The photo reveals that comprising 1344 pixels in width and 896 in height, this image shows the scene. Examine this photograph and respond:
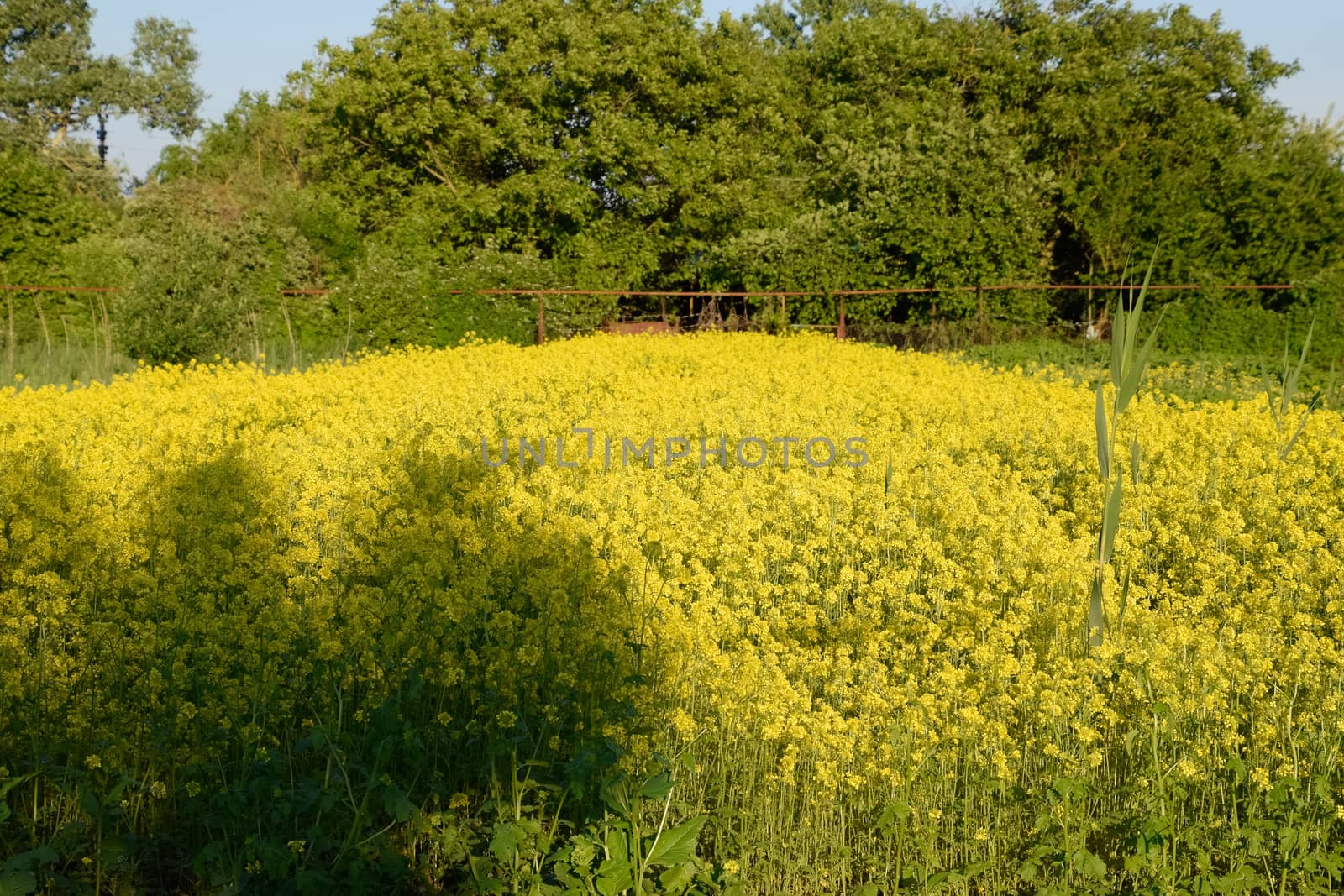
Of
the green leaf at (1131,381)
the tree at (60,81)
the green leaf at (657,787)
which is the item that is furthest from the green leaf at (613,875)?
the tree at (60,81)

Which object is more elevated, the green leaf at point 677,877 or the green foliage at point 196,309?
the green foliage at point 196,309

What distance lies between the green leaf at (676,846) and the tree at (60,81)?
41772 mm

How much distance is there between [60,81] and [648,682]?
1797 inches

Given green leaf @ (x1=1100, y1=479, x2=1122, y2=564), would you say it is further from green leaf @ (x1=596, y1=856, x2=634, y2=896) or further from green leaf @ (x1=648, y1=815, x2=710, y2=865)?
green leaf @ (x1=596, y1=856, x2=634, y2=896)

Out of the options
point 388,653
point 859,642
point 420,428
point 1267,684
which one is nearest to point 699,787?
point 388,653

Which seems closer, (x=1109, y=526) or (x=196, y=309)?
(x=1109, y=526)

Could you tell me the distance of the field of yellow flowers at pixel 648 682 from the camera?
9.23ft

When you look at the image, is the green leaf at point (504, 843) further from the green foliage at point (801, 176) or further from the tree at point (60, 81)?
the tree at point (60, 81)

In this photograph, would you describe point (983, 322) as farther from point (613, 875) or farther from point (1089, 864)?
point (613, 875)

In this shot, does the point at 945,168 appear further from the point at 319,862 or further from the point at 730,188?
the point at 319,862

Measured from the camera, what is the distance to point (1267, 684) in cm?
381

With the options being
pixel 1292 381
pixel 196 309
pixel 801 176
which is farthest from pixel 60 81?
pixel 1292 381

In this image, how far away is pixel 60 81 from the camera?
4041cm

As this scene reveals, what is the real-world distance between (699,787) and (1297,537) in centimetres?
325
